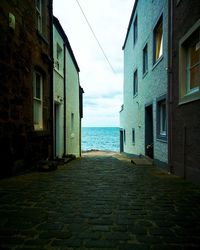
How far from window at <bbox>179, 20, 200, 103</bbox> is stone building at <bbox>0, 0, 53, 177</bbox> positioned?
183 inches

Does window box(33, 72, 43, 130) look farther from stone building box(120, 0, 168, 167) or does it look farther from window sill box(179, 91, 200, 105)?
window sill box(179, 91, 200, 105)

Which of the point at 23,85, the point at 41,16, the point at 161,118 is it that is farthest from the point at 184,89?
the point at 41,16

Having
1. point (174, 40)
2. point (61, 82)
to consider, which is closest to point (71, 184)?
point (174, 40)

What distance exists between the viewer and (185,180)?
703 cm

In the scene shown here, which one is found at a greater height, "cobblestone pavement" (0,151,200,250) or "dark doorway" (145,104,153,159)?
"dark doorway" (145,104,153,159)

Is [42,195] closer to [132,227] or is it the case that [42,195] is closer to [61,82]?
[132,227]

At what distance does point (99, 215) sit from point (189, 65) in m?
5.22

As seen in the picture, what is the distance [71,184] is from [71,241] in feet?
10.9

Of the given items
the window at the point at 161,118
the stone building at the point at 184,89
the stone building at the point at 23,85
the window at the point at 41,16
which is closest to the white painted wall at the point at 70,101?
the stone building at the point at 23,85

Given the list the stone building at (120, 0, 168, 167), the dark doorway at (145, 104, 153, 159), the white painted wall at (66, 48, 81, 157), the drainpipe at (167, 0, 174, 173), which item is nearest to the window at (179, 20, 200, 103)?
the drainpipe at (167, 0, 174, 173)

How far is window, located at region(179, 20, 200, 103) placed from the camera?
22.4 ft

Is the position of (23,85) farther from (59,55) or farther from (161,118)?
(59,55)

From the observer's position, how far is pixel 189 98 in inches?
267

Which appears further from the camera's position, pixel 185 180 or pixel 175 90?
pixel 175 90
